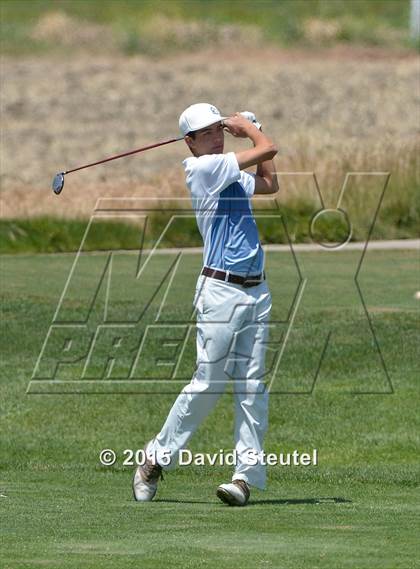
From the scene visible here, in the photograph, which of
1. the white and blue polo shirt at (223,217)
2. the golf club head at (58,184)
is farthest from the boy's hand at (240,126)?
the golf club head at (58,184)

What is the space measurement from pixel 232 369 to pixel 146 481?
0.77 metres

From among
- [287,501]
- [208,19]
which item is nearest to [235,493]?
[287,501]

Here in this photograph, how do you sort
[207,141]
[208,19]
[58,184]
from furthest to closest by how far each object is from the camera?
[208,19] < [58,184] < [207,141]

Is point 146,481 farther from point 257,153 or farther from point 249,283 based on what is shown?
point 257,153

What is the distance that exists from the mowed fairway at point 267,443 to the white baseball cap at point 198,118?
1905 millimetres

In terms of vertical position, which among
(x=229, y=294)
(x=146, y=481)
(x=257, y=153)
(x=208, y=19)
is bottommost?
(x=208, y=19)

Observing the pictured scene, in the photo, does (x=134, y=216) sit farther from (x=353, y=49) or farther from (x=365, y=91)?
(x=353, y=49)

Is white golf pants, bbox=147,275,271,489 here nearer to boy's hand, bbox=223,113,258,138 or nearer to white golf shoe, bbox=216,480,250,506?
white golf shoe, bbox=216,480,250,506

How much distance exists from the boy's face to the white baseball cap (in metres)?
0.05

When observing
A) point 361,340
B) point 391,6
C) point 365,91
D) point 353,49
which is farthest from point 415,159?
point 391,6

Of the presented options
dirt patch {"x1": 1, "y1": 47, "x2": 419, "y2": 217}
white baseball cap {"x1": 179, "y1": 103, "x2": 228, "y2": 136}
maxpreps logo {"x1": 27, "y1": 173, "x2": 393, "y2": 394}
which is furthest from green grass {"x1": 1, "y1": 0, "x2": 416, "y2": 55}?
white baseball cap {"x1": 179, "y1": 103, "x2": 228, "y2": 136}

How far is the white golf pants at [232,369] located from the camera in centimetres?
834

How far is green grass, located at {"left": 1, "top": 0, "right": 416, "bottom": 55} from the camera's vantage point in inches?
1925

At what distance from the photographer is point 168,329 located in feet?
48.6
